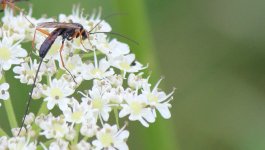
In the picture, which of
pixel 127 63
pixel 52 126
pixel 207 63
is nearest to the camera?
pixel 52 126

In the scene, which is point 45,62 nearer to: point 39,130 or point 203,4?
point 39,130

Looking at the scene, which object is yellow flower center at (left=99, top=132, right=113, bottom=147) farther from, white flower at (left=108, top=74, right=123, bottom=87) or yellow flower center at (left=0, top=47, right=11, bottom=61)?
yellow flower center at (left=0, top=47, right=11, bottom=61)

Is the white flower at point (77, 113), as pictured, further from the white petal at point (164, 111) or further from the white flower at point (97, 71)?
the white petal at point (164, 111)

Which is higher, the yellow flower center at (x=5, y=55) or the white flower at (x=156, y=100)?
the white flower at (x=156, y=100)

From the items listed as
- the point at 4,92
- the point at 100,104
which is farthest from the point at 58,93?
the point at 4,92

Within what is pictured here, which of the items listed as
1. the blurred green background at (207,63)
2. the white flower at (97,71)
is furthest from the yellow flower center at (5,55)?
the blurred green background at (207,63)

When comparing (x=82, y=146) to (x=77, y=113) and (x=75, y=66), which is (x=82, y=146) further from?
(x=75, y=66)

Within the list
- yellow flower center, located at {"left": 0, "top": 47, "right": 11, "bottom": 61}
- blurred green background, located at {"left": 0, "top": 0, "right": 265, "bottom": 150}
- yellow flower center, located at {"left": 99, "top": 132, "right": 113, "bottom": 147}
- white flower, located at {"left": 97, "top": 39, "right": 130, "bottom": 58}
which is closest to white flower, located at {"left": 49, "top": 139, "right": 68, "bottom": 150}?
yellow flower center, located at {"left": 99, "top": 132, "right": 113, "bottom": 147}

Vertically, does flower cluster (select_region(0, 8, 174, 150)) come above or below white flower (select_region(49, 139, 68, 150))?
above
